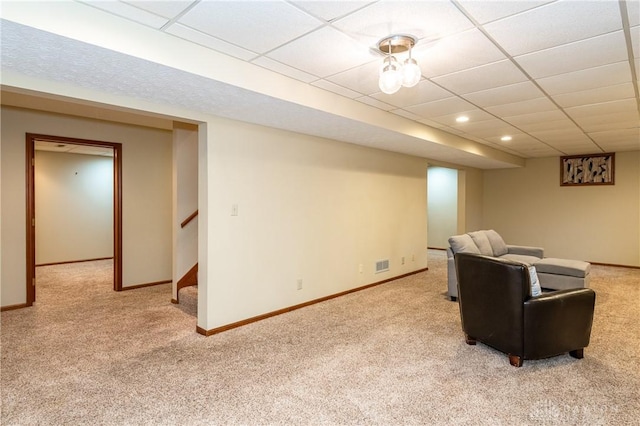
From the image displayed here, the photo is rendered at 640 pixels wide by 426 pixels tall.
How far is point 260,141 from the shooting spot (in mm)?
3967

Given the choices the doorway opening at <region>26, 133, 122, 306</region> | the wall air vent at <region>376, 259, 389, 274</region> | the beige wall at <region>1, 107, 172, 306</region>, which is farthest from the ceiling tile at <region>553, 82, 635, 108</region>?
the doorway opening at <region>26, 133, 122, 306</region>

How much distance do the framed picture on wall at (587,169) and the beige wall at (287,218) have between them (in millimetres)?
4321

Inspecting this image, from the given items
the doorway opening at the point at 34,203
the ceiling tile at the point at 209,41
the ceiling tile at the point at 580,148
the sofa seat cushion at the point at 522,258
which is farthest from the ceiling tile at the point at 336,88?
the ceiling tile at the point at 580,148

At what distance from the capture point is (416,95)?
3518 millimetres

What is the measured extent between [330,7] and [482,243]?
14.2 feet

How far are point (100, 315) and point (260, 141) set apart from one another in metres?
2.69

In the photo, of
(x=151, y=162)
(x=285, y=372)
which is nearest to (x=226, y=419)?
(x=285, y=372)

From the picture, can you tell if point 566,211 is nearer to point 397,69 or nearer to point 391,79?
point 397,69

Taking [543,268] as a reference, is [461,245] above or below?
above

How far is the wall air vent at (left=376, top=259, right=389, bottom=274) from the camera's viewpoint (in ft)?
18.6

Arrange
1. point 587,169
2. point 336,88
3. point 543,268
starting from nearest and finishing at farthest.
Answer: point 336,88 → point 543,268 → point 587,169

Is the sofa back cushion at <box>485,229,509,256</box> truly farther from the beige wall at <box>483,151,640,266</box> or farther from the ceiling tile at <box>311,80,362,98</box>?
the ceiling tile at <box>311,80,362,98</box>

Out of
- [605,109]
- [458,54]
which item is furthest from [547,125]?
[458,54]

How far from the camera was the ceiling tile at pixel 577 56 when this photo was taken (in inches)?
93.4
